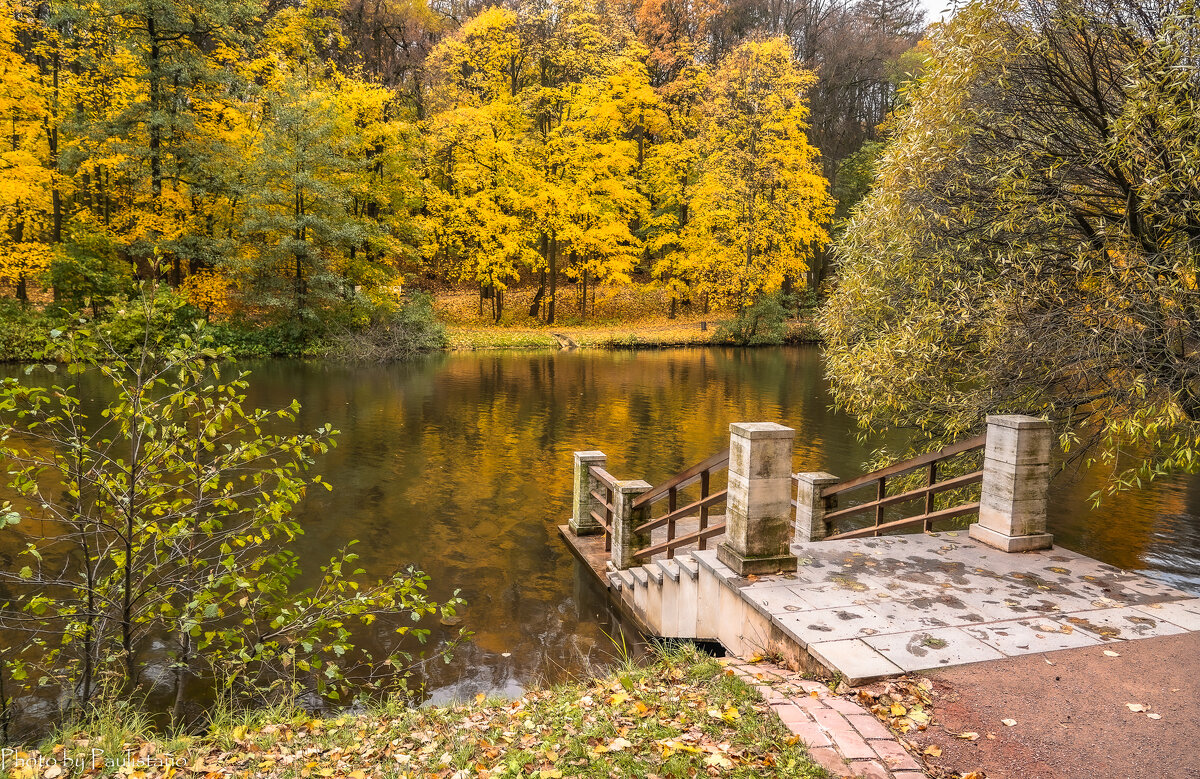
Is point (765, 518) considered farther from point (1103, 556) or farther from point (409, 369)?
point (409, 369)

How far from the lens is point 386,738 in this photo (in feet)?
15.4

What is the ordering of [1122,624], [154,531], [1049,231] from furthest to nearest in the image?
1. [1049,231]
2. [1122,624]
3. [154,531]

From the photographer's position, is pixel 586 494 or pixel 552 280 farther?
→ pixel 552 280

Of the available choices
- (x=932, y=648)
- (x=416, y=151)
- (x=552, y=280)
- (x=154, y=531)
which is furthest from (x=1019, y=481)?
(x=416, y=151)

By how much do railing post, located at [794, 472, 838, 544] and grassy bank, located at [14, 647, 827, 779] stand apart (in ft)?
12.8

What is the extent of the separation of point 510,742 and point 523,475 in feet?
30.8

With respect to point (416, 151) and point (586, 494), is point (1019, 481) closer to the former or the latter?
point (586, 494)

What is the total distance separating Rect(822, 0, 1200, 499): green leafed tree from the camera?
6699 millimetres

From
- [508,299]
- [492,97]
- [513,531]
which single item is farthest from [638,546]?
[492,97]

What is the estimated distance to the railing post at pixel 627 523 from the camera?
29.4 feet

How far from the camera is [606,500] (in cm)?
990

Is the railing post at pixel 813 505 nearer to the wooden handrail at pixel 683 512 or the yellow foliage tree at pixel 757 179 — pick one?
the wooden handrail at pixel 683 512

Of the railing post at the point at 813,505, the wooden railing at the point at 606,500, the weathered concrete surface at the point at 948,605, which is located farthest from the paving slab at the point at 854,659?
the wooden railing at the point at 606,500

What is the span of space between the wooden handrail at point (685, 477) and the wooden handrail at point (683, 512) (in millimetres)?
234
